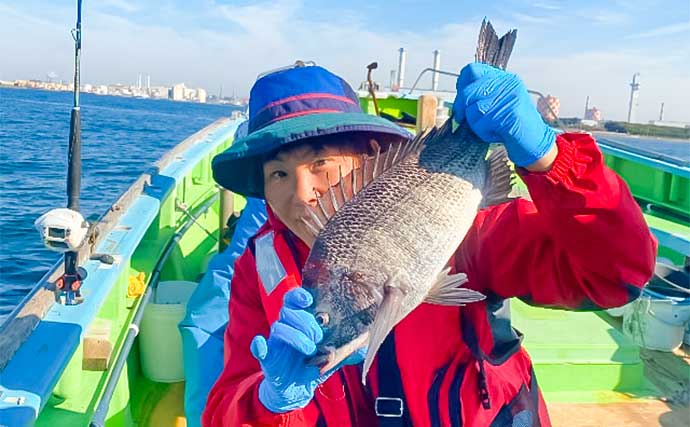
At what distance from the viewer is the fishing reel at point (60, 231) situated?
9.08 feet

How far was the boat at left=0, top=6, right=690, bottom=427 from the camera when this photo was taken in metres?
2.53

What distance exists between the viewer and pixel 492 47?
70.7 inches

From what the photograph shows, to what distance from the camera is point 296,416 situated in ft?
6.23

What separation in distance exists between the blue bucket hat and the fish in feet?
1.09

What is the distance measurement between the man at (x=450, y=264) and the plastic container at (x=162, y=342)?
1.76 metres

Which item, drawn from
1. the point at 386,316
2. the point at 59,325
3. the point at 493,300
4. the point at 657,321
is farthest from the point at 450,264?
the point at 657,321

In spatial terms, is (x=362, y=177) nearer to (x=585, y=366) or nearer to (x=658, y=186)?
(x=585, y=366)

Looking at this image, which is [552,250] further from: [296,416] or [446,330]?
[296,416]

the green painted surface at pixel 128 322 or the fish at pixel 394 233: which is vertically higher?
the fish at pixel 394 233

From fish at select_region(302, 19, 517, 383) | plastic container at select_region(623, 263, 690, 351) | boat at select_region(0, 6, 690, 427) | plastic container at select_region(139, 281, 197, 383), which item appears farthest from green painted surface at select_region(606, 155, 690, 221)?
fish at select_region(302, 19, 517, 383)

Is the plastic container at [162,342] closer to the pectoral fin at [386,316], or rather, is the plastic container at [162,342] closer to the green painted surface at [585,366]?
the green painted surface at [585,366]

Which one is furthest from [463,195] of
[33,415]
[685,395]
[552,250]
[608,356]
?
[685,395]

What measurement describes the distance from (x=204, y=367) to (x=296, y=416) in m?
1.47

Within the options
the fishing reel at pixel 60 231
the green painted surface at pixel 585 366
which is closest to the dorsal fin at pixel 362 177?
the fishing reel at pixel 60 231
